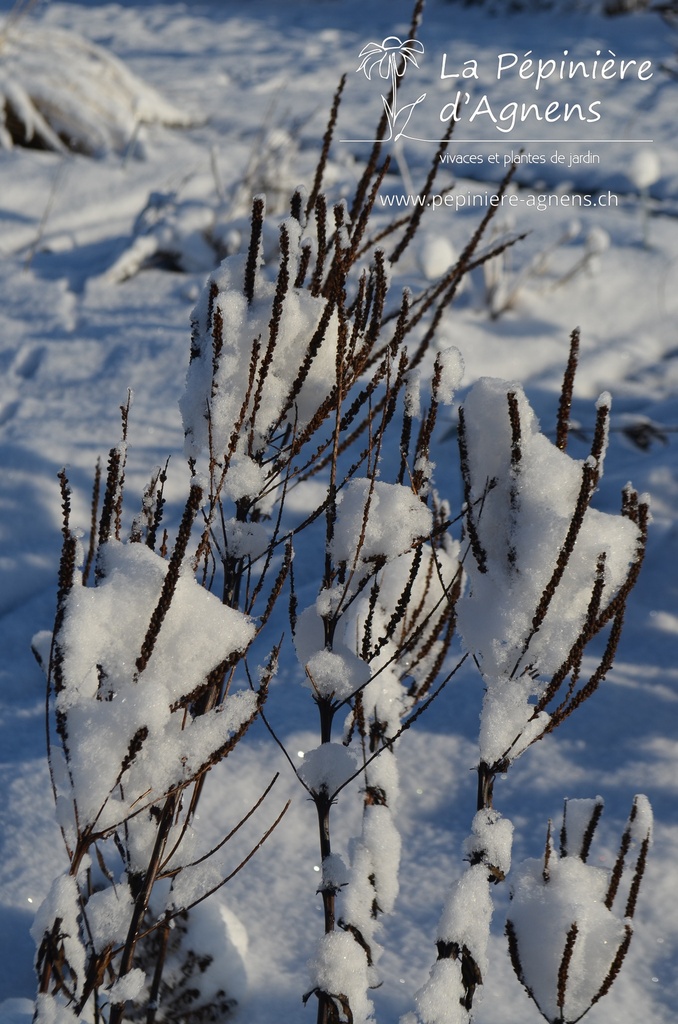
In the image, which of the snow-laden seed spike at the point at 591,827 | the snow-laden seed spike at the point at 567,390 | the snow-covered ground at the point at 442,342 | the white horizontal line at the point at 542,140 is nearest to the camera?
the snow-laden seed spike at the point at 567,390

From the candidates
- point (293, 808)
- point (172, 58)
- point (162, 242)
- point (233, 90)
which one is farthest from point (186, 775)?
point (172, 58)

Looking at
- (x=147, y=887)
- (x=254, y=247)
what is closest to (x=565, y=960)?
(x=147, y=887)

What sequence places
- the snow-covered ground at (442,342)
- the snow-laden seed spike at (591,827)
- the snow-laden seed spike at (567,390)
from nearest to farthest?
the snow-laden seed spike at (567,390)
the snow-laden seed spike at (591,827)
the snow-covered ground at (442,342)

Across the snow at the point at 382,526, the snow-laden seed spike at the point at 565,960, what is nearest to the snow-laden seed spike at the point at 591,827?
the snow-laden seed spike at the point at 565,960

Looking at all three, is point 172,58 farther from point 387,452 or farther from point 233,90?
point 387,452

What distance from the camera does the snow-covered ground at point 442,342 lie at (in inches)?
56.1

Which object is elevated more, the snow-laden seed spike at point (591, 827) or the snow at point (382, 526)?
the snow at point (382, 526)

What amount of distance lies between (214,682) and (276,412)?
1.14ft

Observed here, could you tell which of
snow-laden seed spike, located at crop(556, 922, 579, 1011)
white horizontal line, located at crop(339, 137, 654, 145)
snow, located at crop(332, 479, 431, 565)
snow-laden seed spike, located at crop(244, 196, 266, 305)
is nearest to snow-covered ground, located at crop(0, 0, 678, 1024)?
white horizontal line, located at crop(339, 137, 654, 145)

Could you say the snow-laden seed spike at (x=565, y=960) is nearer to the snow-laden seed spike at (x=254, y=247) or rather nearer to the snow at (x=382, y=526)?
the snow at (x=382, y=526)

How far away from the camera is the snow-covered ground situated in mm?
1426

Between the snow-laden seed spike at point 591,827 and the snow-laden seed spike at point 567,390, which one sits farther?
the snow-laden seed spike at point 591,827

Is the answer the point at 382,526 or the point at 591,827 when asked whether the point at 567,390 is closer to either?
the point at 382,526

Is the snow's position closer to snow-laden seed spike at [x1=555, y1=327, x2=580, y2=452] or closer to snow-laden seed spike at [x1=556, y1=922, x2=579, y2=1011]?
snow-laden seed spike at [x1=555, y1=327, x2=580, y2=452]
